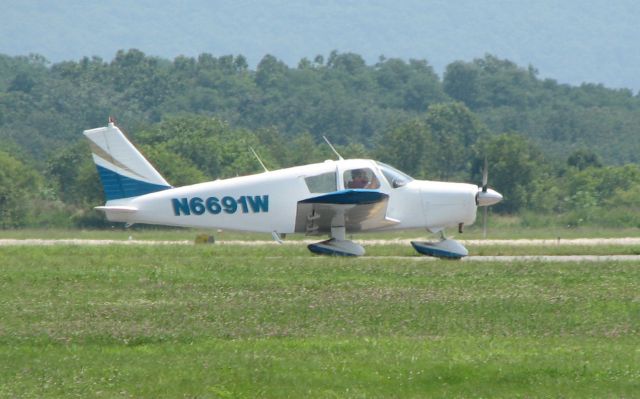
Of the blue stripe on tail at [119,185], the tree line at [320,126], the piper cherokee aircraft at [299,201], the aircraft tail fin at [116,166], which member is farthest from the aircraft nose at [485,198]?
the tree line at [320,126]

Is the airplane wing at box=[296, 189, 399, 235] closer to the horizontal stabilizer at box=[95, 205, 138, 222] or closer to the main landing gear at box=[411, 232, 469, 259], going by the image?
the main landing gear at box=[411, 232, 469, 259]

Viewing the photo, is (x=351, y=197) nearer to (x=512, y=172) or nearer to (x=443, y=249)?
(x=443, y=249)

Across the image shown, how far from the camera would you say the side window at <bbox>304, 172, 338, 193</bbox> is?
22.6 metres

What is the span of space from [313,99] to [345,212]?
72.6 m

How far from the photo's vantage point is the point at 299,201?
22.7 metres

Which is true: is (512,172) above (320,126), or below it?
below

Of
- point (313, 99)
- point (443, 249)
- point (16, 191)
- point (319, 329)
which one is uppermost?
point (313, 99)

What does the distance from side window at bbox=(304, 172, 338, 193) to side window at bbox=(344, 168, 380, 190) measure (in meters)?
0.25

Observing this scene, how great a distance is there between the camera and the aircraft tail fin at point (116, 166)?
23219 millimetres

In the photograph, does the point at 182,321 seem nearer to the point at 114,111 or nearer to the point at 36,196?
the point at 36,196

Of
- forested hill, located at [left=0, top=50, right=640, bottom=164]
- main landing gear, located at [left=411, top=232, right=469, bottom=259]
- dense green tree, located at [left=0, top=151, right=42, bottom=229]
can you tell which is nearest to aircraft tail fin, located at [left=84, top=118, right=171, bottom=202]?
main landing gear, located at [left=411, top=232, right=469, bottom=259]

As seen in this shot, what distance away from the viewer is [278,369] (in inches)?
465

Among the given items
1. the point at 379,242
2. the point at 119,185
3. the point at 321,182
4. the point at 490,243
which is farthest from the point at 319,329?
the point at 379,242

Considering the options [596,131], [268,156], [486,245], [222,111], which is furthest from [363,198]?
[222,111]
